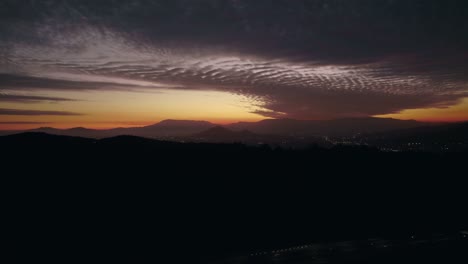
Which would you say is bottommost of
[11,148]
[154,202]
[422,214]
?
[422,214]

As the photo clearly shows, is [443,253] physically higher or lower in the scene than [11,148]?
lower

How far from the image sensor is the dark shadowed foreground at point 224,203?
23.5 m

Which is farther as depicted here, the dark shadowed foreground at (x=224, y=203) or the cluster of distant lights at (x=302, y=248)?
the dark shadowed foreground at (x=224, y=203)

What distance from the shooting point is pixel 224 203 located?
33.0 meters

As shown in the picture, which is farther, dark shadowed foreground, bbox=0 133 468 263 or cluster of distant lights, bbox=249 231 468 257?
dark shadowed foreground, bbox=0 133 468 263

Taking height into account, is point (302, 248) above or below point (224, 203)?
below

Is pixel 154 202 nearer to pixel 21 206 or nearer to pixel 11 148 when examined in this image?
pixel 21 206

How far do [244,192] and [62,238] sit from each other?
18320mm

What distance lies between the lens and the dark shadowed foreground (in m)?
23.5

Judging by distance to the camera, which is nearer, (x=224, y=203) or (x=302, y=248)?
(x=302, y=248)

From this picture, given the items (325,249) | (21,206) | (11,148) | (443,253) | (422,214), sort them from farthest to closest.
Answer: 1. (11,148)
2. (422,214)
3. (21,206)
4. (325,249)
5. (443,253)

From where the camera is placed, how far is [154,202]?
1244 inches

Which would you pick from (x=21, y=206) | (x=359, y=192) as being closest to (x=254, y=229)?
(x=359, y=192)

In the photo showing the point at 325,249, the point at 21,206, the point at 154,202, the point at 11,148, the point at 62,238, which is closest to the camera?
the point at 325,249
